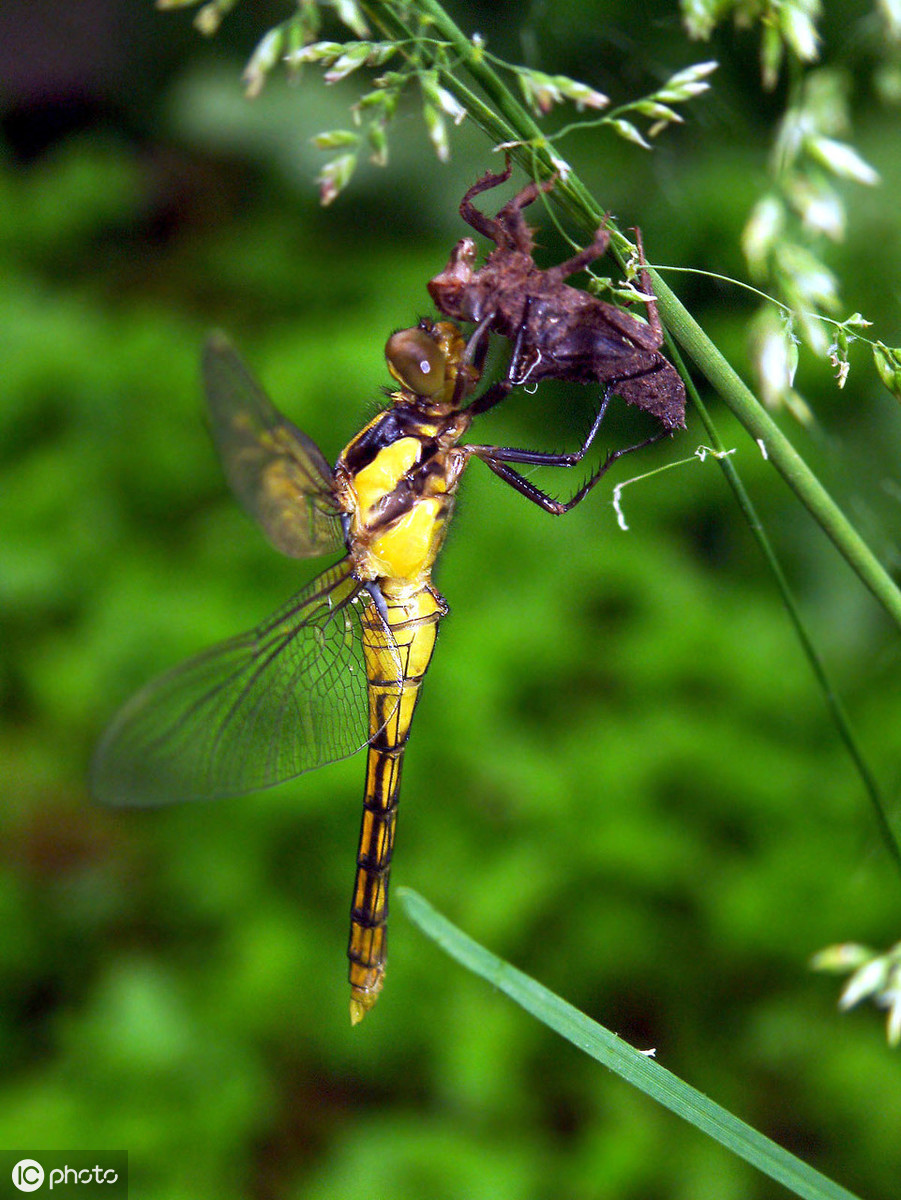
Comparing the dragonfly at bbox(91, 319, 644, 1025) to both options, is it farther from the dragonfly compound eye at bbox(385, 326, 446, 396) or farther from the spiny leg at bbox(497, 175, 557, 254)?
the spiny leg at bbox(497, 175, 557, 254)

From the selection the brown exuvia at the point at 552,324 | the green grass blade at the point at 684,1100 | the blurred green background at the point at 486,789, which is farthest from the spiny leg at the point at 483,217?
the blurred green background at the point at 486,789

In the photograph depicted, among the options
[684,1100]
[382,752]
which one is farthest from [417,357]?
[684,1100]

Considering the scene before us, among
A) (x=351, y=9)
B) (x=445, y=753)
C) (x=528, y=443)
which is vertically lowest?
(x=445, y=753)

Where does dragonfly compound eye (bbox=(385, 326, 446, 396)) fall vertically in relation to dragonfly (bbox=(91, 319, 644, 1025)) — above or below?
above

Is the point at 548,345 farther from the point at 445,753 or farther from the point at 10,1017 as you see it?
the point at 10,1017

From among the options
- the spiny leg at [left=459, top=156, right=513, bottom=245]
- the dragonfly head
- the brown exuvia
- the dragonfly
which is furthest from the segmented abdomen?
the spiny leg at [left=459, top=156, right=513, bottom=245]

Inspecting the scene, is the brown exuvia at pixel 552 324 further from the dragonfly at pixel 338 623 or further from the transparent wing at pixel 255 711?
the transparent wing at pixel 255 711

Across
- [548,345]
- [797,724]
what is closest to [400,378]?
[548,345]
